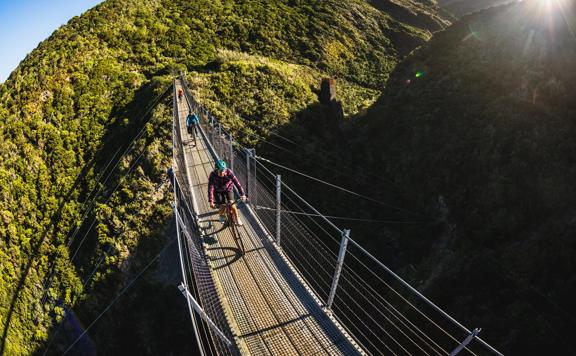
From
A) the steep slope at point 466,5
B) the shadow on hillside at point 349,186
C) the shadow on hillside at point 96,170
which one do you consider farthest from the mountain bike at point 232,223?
the steep slope at point 466,5

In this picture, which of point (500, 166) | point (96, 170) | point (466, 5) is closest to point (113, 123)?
point (96, 170)

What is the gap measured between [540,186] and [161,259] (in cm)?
1706

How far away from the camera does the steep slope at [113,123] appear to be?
47.7 feet

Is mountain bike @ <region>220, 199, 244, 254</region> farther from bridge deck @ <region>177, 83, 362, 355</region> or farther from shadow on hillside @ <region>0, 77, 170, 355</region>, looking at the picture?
shadow on hillside @ <region>0, 77, 170, 355</region>

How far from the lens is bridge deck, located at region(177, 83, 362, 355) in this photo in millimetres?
5652

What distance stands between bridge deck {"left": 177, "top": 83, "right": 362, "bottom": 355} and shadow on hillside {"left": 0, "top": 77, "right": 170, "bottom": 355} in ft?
36.1

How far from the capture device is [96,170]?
18797mm

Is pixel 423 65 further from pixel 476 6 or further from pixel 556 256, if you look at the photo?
pixel 476 6

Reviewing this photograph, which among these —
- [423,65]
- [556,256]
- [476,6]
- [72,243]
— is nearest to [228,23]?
[423,65]

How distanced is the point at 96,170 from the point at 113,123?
14.3 ft

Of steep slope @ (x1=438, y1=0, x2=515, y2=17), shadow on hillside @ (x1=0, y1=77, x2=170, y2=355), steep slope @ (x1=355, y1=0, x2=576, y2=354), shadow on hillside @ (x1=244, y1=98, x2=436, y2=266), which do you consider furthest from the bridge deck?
steep slope @ (x1=438, y1=0, x2=515, y2=17)

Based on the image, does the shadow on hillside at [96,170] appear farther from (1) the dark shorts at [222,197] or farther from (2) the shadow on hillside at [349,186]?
(1) the dark shorts at [222,197]

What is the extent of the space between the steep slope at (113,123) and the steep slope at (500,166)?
857 cm

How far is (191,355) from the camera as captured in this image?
13141 millimetres
